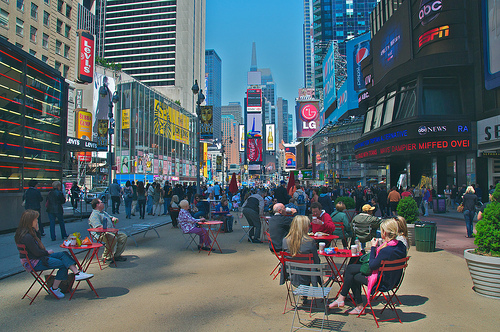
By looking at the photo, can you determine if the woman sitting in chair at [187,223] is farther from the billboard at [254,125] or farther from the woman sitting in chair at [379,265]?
the billboard at [254,125]

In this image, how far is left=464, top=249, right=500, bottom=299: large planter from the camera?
557 centimetres

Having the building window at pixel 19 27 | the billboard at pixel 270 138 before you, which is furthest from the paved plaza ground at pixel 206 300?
the billboard at pixel 270 138

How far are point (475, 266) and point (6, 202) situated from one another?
46.2 ft

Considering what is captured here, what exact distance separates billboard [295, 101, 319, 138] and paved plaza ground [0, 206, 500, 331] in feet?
289

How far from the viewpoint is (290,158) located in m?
132

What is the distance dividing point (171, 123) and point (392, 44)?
51.4 m

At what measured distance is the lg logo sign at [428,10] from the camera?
23.4m

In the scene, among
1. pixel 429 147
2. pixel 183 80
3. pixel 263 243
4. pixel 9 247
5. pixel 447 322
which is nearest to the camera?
pixel 447 322

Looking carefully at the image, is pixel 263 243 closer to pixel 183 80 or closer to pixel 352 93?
pixel 352 93

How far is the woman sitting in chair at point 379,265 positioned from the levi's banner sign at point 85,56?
50.4 metres

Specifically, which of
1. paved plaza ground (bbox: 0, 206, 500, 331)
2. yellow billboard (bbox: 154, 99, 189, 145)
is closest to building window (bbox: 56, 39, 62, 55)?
yellow billboard (bbox: 154, 99, 189, 145)

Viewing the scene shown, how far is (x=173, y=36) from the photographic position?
360 feet

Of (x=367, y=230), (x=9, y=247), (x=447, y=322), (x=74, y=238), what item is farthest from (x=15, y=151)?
(x=447, y=322)

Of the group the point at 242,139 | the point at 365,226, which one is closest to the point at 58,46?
the point at 365,226
